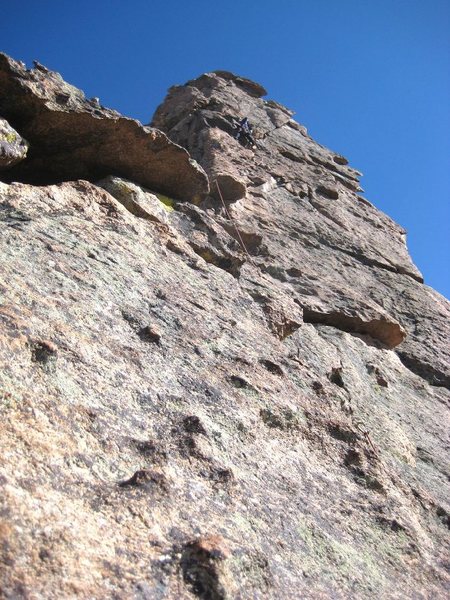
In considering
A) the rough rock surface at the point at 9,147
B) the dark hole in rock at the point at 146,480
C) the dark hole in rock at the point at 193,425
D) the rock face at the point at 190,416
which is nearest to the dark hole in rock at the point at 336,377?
the rock face at the point at 190,416

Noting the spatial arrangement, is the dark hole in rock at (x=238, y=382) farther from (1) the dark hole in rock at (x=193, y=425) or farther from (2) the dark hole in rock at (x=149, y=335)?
(1) the dark hole in rock at (x=193, y=425)

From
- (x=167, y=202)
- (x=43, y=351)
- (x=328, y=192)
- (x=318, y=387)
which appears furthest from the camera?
(x=328, y=192)

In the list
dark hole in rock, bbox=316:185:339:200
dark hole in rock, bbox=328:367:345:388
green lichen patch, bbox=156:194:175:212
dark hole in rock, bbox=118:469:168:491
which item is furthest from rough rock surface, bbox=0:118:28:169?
dark hole in rock, bbox=316:185:339:200

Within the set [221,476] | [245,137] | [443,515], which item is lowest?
[221,476]

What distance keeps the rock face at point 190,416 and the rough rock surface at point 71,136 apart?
0.07 m

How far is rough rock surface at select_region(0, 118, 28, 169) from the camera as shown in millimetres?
7070

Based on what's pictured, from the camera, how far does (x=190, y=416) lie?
4762 millimetres

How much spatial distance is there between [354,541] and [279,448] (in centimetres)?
109

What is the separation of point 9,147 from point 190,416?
4.77 m

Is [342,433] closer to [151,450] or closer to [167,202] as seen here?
[151,450]

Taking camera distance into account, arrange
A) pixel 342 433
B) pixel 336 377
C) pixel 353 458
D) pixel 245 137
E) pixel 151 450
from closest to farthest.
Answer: pixel 151 450, pixel 353 458, pixel 342 433, pixel 336 377, pixel 245 137

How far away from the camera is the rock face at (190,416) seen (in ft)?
10.7

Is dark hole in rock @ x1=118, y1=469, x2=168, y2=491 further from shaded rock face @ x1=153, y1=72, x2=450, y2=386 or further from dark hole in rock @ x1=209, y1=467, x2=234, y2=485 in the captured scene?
shaded rock face @ x1=153, y1=72, x2=450, y2=386

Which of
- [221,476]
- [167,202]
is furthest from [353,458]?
[167,202]
